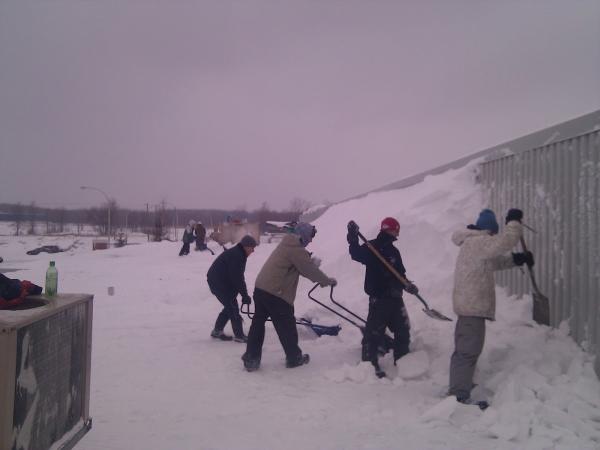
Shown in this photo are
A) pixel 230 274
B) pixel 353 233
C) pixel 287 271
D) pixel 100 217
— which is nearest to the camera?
pixel 353 233

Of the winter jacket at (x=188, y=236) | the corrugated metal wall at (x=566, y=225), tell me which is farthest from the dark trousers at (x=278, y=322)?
the winter jacket at (x=188, y=236)

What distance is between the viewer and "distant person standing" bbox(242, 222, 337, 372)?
5582mm

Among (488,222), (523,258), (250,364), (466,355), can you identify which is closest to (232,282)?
(250,364)

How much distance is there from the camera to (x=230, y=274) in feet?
21.9

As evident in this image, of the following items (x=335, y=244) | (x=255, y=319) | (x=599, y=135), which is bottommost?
(x=255, y=319)

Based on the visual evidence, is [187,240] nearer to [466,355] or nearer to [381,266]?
[381,266]

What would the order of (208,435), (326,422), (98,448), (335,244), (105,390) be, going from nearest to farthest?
(98,448), (208,435), (326,422), (105,390), (335,244)

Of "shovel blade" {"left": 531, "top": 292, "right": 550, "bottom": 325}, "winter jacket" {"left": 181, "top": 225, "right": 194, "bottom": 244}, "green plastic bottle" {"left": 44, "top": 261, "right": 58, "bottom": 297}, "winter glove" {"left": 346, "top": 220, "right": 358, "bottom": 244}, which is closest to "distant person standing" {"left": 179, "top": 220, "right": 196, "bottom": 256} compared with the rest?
"winter jacket" {"left": 181, "top": 225, "right": 194, "bottom": 244}

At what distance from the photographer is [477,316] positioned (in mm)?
4430

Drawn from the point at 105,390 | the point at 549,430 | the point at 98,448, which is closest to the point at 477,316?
the point at 549,430

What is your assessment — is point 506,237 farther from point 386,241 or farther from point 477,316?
point 386,241

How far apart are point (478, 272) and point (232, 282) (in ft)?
11.3

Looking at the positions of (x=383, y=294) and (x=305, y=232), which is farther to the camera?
(x=305, y=232)

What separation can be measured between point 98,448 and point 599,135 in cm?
508
